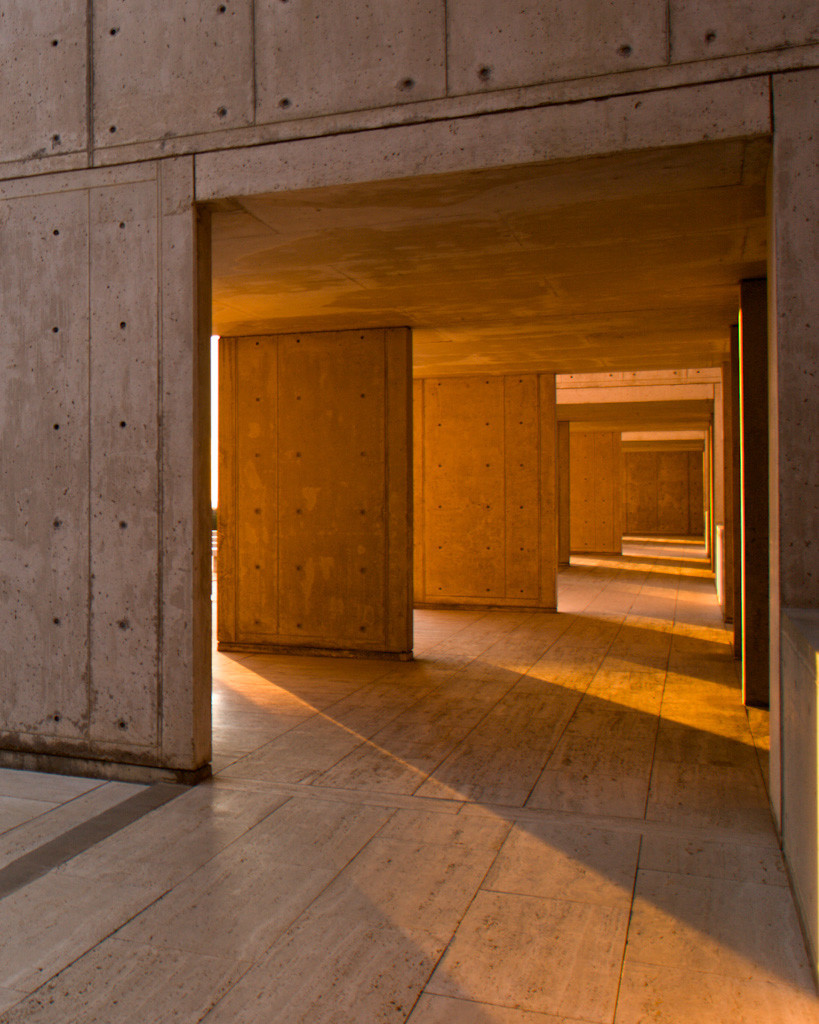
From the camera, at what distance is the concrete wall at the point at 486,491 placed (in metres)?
11.7

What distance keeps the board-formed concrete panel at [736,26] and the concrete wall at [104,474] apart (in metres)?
2.61

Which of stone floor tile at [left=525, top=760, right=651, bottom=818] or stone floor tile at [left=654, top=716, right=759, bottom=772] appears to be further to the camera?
stone floor tile at [left=654, top=716, right=759, bottom=772]

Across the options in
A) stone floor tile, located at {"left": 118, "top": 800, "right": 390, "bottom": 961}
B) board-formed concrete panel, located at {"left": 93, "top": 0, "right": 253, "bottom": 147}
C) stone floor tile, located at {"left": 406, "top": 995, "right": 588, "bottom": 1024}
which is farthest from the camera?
board-formed concrete panel, located at {"left": 93, "top": 0, "right": 253, "bottom": 147}

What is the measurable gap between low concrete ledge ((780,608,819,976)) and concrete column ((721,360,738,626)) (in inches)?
187

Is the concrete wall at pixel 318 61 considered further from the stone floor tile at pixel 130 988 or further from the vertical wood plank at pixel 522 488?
the vertical wood plank at pixel 522 488

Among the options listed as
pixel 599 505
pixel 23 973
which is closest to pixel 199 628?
pixel 23 973

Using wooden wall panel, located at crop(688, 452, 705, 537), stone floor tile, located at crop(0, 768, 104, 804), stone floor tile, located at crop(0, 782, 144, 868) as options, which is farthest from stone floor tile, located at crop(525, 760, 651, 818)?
wooden wall panel, located at crop(688, 452, 705, 537)

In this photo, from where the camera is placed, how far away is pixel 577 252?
580cm

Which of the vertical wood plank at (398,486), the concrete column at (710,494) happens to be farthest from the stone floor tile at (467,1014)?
the concrete column at (710,494)

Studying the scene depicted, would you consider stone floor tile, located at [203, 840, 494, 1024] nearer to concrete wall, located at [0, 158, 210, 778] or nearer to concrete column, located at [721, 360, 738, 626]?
concrete wall, located at [0, 158, 210, 778]

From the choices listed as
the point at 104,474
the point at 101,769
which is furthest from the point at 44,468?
the point at 101,769

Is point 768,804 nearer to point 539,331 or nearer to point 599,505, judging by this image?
point 539,331

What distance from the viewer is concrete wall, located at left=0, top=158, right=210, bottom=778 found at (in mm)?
4855

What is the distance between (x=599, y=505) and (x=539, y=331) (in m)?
14.5
